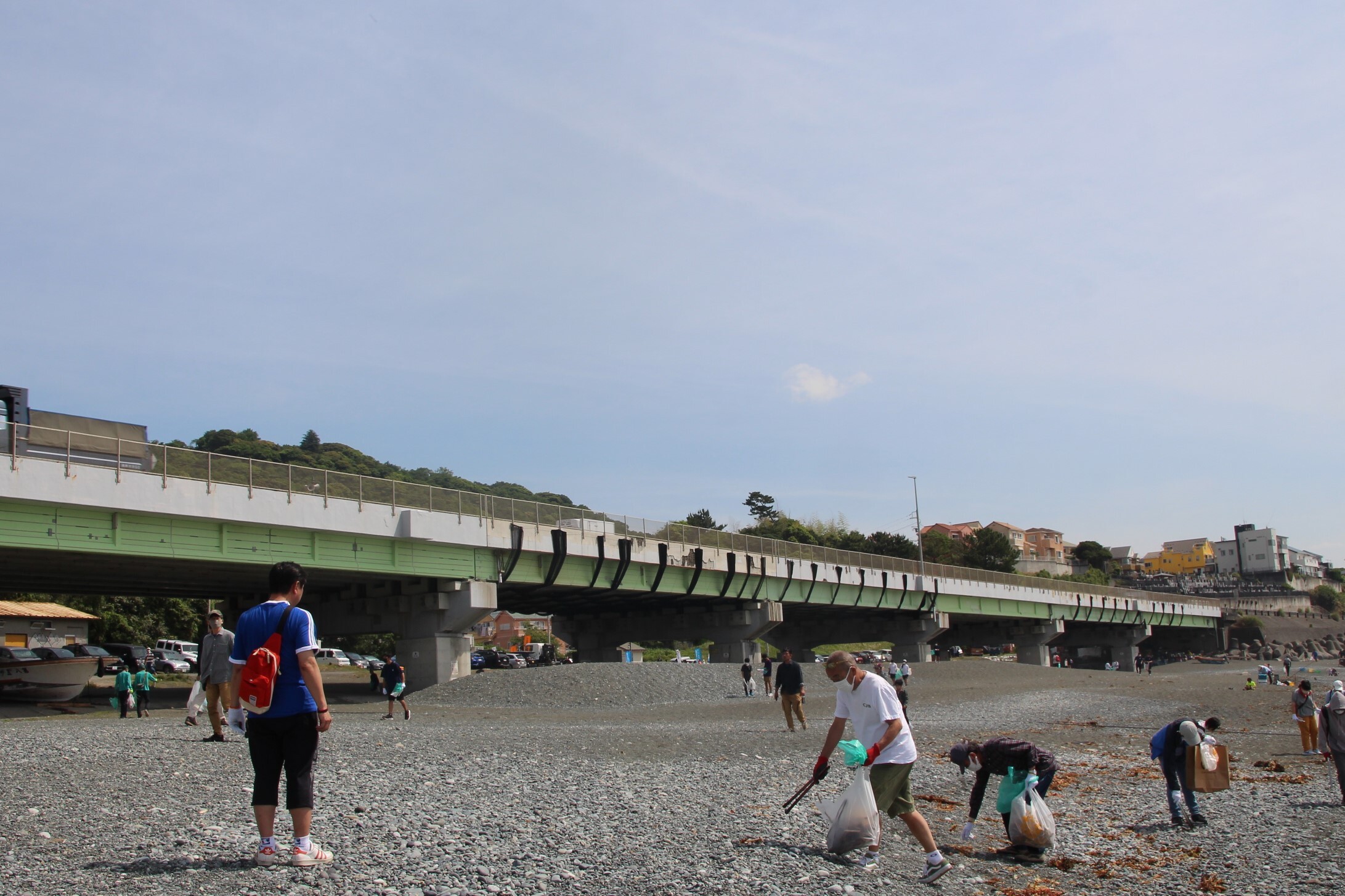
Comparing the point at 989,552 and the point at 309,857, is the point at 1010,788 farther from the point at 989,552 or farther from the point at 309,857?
the point at 989,552

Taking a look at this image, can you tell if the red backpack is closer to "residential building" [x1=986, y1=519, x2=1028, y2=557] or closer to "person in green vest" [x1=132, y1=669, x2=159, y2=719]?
"person in green vest" [x1=132, y1=669, x2=159, y2=719]

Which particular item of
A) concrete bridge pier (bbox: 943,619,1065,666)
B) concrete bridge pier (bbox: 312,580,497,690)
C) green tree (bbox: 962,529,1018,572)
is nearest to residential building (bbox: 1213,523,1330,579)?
green tree (bbox: 962,529,1018,572)

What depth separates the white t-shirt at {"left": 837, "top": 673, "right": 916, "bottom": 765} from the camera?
24.5 ft

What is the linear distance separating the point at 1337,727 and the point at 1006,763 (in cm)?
625

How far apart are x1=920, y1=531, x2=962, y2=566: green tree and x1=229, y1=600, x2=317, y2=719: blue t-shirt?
107 metres

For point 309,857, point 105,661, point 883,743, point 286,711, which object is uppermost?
point 286,711

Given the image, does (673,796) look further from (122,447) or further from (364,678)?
(364,678)

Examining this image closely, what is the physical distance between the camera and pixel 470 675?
36.9 metres

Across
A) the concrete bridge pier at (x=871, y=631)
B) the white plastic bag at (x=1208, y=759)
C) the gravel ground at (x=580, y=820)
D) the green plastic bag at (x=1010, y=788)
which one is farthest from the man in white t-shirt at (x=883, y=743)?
the concrete bridge pier at (x=871, y=631)

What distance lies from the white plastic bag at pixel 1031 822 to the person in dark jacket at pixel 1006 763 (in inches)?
3.2

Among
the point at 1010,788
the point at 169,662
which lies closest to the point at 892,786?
the point at 1010,788

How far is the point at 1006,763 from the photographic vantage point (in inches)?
332

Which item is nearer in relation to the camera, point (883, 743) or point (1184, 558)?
point (883, 743)

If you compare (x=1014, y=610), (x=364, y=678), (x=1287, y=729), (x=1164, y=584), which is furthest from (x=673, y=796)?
(x=1164, y=584)
